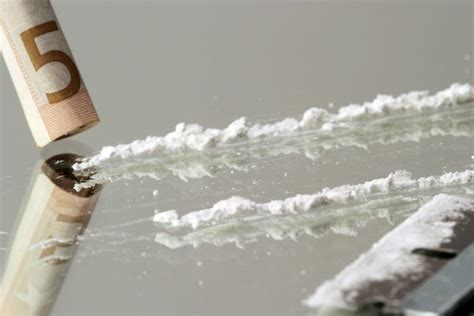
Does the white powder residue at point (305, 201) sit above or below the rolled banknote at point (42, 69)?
below

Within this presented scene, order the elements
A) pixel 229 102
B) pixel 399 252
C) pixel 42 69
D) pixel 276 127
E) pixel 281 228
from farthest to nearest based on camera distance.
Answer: pixel 229 102
pixel 276 127
pixel 42 69
pixel 281 228
pixel 399 252

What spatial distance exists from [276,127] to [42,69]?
494 millimetres

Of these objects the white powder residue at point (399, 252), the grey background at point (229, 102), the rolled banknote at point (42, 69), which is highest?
the rolled banknote at point (42, 69)

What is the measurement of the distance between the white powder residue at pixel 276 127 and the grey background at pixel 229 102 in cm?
5

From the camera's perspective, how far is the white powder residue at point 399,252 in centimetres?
136

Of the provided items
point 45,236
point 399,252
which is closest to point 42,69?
point 45,236

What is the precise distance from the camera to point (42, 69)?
1955mm

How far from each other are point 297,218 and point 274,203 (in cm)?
7

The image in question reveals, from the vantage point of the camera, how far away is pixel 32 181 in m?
1.95

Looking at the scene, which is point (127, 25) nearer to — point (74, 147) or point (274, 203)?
point (74, 147)

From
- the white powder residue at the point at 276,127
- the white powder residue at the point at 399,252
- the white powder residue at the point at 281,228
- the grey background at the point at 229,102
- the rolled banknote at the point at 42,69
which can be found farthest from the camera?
the white powder residue at the point at 276,127

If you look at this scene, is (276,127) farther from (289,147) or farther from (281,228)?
(281,228)

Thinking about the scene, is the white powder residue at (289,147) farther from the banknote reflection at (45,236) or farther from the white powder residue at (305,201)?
the white powder residue at (305,201)

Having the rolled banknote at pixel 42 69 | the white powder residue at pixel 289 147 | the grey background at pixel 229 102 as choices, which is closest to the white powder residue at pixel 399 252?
the grey background at pixel 229 102
